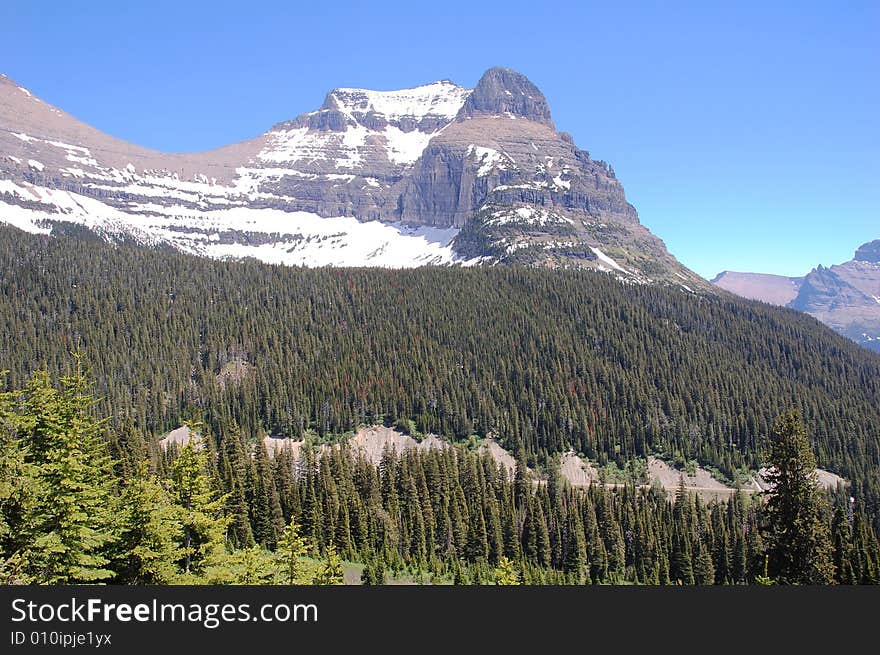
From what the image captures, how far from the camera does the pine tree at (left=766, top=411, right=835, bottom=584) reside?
43.9 metres

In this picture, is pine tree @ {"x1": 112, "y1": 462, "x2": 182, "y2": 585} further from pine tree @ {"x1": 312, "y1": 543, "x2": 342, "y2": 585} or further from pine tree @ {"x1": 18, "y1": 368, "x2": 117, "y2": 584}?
pine tree @ {"x1": 312, "y1": 543, "x2": 342, "y2": 585}

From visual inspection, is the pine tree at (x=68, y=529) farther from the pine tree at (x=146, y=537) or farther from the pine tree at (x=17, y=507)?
the pine tree at (x=146, y=537)

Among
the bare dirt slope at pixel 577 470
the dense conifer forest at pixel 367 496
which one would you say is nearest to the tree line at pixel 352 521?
the dense conifer forest at pixel 367 496

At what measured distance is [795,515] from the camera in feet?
146

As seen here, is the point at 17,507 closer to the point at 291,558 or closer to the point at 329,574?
the point at 291,558

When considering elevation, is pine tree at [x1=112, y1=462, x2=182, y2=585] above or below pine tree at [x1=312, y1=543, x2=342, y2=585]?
above

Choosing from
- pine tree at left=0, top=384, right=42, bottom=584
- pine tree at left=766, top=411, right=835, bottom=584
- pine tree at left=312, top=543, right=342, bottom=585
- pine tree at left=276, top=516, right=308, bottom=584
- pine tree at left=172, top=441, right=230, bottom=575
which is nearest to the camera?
pine tree at left=0, top=384, right=42, bottom=584

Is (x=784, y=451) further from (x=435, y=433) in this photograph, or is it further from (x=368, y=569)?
(x=435, y=433)

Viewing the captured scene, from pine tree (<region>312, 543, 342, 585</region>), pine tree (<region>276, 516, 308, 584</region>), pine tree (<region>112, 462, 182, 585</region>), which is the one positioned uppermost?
pine tree (<region>112, 462, 182, 585</region>)

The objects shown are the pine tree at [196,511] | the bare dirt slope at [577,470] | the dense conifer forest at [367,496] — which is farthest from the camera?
the bare dirt slope at [577,470]

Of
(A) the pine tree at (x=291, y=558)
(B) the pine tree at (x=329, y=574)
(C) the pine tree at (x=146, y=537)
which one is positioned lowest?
(B) the pine tree at (x=329, y=574)

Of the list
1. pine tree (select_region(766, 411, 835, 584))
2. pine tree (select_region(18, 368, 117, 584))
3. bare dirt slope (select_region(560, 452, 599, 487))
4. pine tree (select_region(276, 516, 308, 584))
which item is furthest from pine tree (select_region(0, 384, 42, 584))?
bare dirt slope (select_region(560, 452, 599, 487))

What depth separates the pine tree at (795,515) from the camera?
1729 inches

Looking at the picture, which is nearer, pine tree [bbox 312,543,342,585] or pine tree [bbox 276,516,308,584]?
pine tree [bbox 276,516,308,584]
